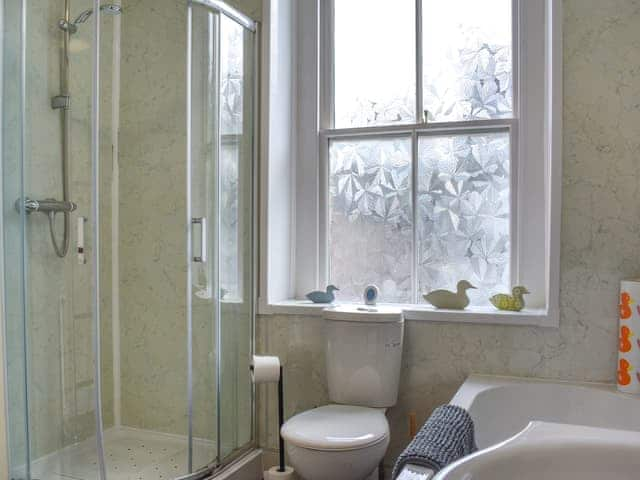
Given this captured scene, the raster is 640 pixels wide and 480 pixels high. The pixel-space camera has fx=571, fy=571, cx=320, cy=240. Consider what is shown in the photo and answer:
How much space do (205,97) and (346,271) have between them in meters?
1.06

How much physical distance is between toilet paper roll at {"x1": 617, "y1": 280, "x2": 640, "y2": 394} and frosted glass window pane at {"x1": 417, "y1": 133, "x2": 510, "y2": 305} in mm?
549

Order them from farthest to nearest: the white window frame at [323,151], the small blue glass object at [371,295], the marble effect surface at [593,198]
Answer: the small blue glass object at [371,295] → the white window frame at [323,151] → the marble effect surface at [593,198]

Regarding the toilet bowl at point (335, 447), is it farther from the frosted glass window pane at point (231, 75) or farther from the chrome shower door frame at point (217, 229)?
the frosted glass window pane at point (231, 75)

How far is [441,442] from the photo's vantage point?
142 centimetres

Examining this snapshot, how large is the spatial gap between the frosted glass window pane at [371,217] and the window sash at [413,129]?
0.10 feet

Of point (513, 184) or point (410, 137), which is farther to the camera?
point (410, 137)

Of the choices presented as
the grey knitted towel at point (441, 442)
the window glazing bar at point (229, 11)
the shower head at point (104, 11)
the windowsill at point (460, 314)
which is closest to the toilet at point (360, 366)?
the windowsill at point (460, 314)

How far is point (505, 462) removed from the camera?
1219 millimetres

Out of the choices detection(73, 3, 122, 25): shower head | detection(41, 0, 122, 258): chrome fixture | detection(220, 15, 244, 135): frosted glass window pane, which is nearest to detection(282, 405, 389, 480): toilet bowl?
detection(41, 0, 122, 258): chrome fixture

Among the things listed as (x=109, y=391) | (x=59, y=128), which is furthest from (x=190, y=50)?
(x=109, y=391)

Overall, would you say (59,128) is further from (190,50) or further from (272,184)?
(272,184)

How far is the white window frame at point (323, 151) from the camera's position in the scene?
2285 millimetres

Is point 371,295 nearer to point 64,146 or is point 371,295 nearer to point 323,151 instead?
point 323,151

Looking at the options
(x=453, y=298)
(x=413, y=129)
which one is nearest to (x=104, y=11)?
(x=413, y=129)
